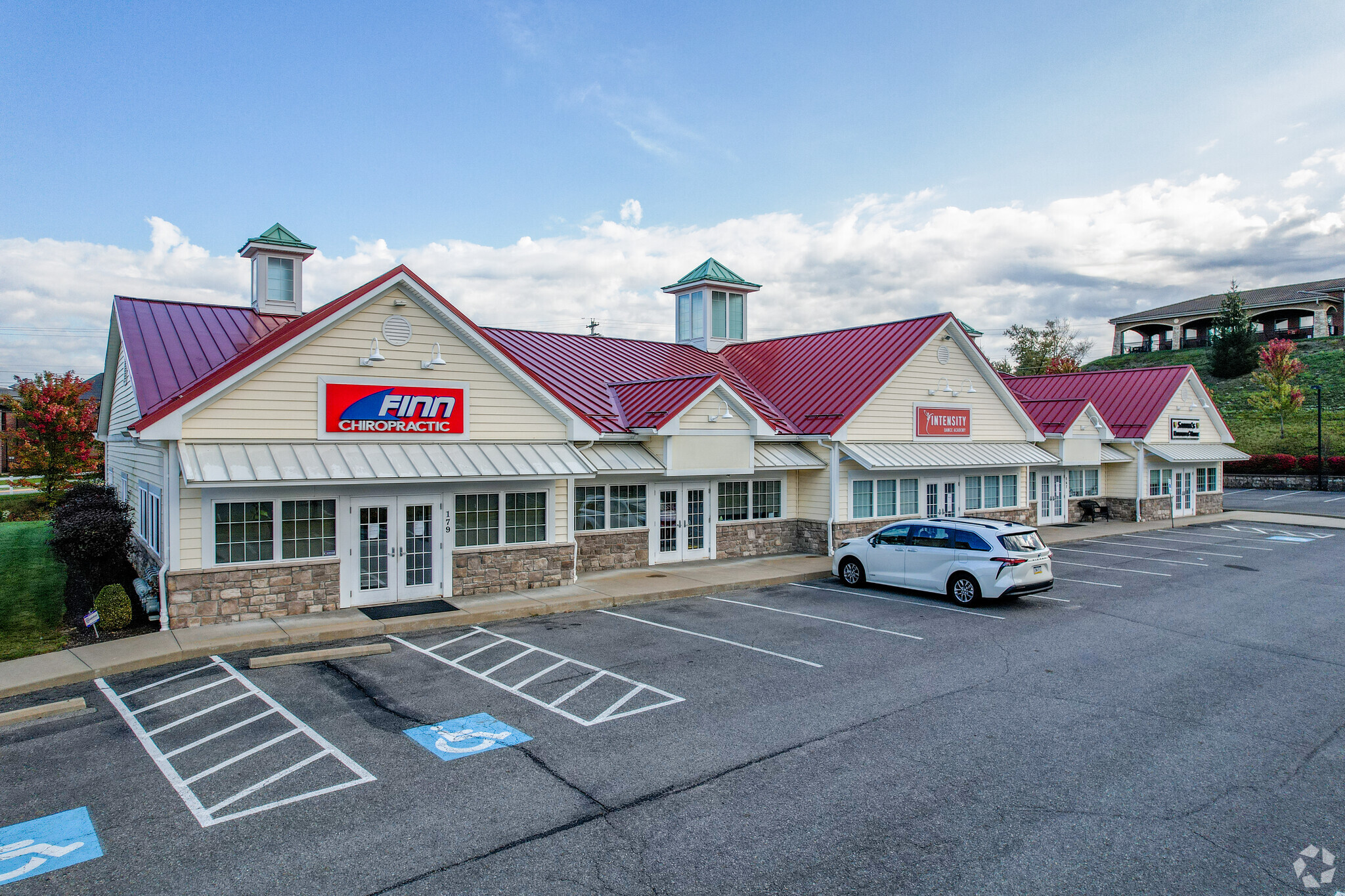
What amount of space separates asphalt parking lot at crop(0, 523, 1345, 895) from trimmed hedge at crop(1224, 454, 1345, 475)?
4275 centimetres

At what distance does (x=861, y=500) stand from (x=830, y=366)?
15.6 feet

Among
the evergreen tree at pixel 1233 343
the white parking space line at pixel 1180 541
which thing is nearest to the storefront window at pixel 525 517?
the white parking space line at pixel 1180 541

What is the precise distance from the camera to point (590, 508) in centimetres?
1923

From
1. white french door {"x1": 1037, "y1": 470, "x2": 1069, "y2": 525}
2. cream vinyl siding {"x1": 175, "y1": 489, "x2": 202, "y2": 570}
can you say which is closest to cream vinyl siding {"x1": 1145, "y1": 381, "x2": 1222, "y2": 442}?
white french door {"x1": 1037, "y1": 470, "x2": 1069, "y2": 525}

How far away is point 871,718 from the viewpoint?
9234 millimetres

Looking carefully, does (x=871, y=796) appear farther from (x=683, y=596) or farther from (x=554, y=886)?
(x=683, y=596)

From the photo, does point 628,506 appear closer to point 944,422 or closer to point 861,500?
point 861,500

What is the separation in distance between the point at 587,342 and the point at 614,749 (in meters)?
18.7

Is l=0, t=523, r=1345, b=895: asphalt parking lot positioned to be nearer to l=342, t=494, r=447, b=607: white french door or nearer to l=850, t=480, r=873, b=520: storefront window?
l=342, t=494, r=447, b=607: white french door

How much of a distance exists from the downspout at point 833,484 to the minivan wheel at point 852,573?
3583 millimetres

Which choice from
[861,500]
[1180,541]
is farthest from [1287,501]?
[861,500]

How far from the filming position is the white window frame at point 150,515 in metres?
14.7

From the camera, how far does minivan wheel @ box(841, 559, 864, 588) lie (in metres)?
18.3

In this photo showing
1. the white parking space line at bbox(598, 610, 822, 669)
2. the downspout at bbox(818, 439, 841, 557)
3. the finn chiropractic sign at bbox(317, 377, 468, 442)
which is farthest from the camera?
the downspout at bbox(818, 439, 841, 557)
